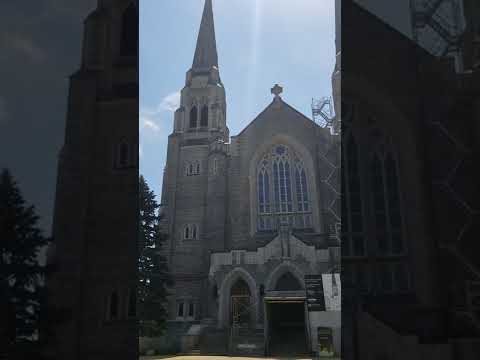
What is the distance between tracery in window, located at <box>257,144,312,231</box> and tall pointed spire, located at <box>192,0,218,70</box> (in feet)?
1.01

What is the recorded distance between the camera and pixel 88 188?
908mm

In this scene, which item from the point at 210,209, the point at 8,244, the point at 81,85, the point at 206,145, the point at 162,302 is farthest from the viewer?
the point at 206,145

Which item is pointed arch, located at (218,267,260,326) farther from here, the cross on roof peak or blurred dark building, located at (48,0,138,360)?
the cross on roof peak

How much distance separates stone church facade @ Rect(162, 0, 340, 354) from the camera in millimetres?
809

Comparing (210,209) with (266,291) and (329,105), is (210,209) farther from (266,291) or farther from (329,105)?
(329,105)

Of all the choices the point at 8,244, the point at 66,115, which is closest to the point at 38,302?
the point at 8,244

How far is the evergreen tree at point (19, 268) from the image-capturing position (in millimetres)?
675
